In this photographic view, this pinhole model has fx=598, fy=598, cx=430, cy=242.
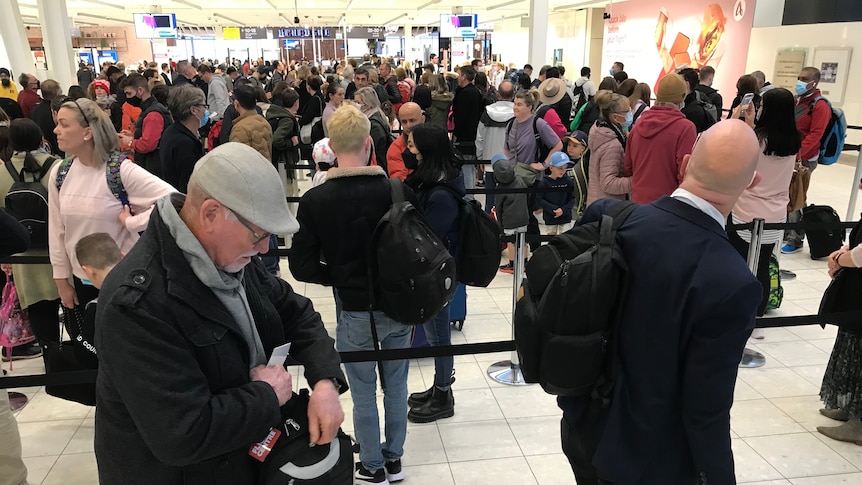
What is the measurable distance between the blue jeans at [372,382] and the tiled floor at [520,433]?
0.33 metres

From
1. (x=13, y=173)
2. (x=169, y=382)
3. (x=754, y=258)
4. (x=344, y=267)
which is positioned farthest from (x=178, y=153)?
(x=754, y=258)

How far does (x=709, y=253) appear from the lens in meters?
1.63

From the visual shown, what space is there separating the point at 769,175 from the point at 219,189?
3.98 metres

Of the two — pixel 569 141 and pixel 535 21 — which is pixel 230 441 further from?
pixel 535 21

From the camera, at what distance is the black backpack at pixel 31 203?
3408mm

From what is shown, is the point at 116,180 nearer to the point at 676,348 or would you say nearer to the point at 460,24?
the point at 676,348

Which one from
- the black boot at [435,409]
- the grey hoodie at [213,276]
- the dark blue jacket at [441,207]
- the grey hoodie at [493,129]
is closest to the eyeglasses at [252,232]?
the grey hoodie at [213,276]

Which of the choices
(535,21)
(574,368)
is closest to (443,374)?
→ (574,368)

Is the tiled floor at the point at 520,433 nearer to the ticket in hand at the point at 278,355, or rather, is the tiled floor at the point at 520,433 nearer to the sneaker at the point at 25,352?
the sneaker at the point at 25,352

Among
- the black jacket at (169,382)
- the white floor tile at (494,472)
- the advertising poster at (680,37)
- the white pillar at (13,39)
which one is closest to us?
the black jacket at (169,382)

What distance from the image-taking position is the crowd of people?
1.34 meters

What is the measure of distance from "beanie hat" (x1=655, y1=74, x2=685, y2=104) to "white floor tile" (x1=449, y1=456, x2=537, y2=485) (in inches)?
103

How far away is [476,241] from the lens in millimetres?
3193

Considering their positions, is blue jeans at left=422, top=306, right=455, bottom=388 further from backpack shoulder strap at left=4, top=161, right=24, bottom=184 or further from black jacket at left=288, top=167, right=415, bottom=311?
backpack shoulder strap at left=4, top=161, right=24, bottom=184
